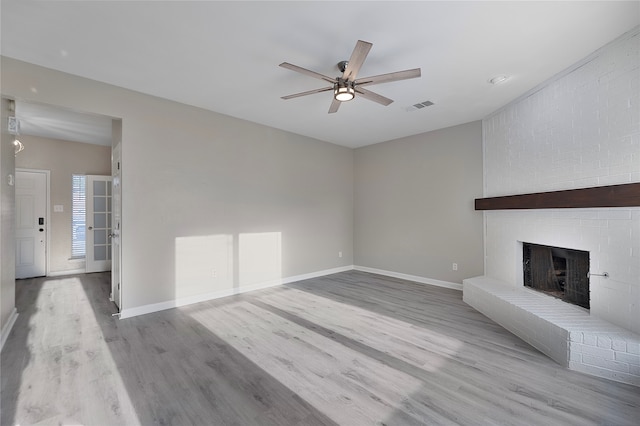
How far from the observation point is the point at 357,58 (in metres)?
2.34

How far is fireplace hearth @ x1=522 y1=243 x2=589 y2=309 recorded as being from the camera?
9.66 feet

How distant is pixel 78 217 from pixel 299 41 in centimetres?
635

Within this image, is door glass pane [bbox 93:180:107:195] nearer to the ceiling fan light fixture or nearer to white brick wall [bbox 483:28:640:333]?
the ceiling fan light fixture

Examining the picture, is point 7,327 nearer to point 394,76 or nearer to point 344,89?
point 344,89

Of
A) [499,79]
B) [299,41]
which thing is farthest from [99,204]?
[499,79]

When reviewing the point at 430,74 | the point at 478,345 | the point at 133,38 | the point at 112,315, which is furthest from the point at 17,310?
the point at 430,74

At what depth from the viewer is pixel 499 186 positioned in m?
4.19

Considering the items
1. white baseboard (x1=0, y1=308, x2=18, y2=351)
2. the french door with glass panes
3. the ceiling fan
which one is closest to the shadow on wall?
white baseboard (x1=0, y1=308, x2=18, y2=351)

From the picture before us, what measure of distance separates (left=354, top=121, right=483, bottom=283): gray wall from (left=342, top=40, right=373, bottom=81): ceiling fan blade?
3.03 m

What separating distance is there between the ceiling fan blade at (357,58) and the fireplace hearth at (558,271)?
2.95 metres

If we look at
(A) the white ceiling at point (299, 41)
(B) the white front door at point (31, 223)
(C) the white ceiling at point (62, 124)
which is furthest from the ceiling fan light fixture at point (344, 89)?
(B) the white front door at point (31, 223)

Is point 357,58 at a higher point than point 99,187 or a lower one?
higher

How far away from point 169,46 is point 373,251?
499cm

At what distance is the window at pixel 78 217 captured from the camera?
19.7 ft
